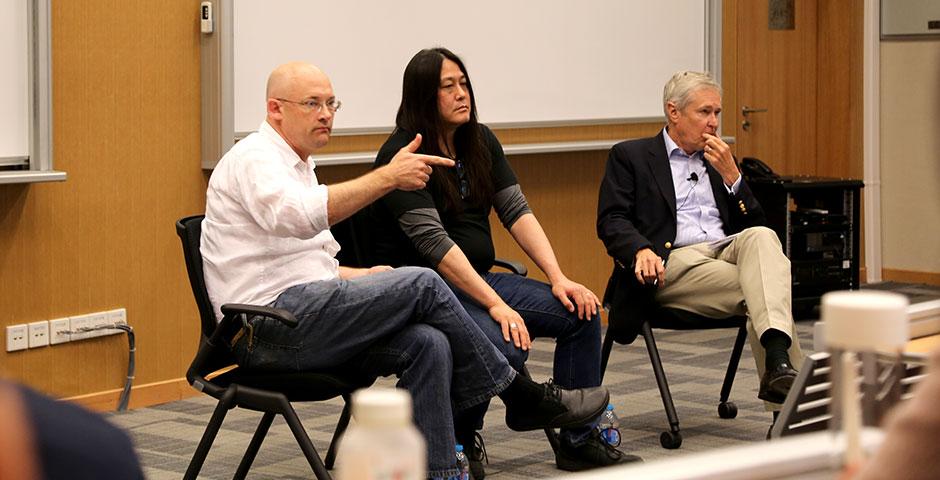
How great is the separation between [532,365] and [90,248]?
6.16ft

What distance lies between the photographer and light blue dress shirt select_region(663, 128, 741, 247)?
14.3 feet

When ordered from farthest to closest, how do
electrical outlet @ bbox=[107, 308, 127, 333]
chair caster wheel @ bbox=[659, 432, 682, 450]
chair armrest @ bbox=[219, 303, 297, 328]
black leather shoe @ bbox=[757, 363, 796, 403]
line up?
electrical outlet @ bbox=[107, 308, 127, 333], chair caster wheel @ bbox=[659, 432, 682, 450], black leather shoe @ bbox=[757, 363, 796, 403], chair armrest @ bbox=[219, 303, 297, 328]

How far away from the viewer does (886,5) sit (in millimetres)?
7789

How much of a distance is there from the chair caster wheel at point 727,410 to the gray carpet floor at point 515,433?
0.08 ft

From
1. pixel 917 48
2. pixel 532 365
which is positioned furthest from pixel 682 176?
pixel 917 48

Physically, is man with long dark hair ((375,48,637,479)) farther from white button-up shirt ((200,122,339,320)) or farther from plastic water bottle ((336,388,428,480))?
plastic water bottle ((336,388,428,480))

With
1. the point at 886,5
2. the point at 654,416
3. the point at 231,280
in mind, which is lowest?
the point at 654,416

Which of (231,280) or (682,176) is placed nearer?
(231,280)

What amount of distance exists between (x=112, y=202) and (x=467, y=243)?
1407mm

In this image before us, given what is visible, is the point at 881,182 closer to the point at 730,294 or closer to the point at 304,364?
the point at 730,294

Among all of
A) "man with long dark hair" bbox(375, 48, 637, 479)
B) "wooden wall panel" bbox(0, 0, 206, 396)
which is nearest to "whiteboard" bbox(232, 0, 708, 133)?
"wooden wall panel" bbox(0, 0, 206, 396)

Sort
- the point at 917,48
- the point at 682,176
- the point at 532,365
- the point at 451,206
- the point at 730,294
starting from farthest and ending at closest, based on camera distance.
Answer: the point at 917,48
the point at 532,365
the point at 682,176
the point at 730,294
the point at 451,206

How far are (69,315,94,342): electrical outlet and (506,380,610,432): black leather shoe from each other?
5.31ft

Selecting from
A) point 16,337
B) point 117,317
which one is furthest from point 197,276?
point 117,317
